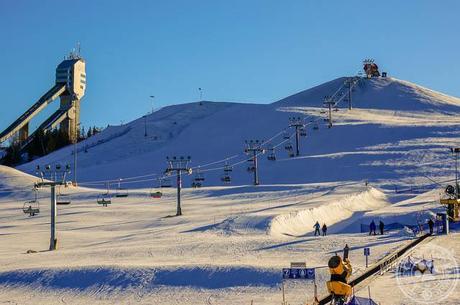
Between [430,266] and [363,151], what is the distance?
51.6 metres

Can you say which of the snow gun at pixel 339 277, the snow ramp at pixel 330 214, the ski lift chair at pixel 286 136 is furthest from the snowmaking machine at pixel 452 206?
the ski lift chair at pixel 286 136

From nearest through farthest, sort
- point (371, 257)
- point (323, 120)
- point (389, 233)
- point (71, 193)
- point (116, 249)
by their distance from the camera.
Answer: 1. point (371, 257)
2. point (116, 249)
3. point (389, 233)
4. point (71, 193)
5. point (323, 120)

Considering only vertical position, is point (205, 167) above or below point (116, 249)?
above

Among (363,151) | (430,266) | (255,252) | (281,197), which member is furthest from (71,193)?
(430,266)

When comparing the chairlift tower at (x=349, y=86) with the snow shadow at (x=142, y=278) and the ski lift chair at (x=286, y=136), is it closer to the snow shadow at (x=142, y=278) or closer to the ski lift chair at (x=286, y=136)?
the ski lift chair at (x=286, y=136)

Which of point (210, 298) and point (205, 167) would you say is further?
point (205, 167)

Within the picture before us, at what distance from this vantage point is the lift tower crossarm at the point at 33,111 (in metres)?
123

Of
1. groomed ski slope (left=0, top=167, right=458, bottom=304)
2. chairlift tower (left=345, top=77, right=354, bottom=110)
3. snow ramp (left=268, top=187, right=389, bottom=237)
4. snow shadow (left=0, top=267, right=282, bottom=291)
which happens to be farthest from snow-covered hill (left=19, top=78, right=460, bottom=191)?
snow shadow (left=0, top=267, right=282, bottom=291)

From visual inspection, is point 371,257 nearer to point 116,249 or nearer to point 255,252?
point 255,252

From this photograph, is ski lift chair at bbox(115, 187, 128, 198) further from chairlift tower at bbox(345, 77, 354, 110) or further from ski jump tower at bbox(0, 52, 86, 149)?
ski jump tower at bbox(0, 52, 86, 149)

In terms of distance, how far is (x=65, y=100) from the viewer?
133 metres

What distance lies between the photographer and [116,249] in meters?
29.6

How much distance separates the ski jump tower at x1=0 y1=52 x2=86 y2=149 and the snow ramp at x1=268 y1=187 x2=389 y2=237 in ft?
275

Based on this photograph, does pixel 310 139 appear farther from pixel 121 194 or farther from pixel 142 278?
pixel 142 278
